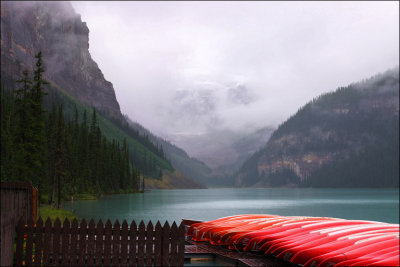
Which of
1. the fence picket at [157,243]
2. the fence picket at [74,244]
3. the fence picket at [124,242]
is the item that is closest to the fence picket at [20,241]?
the fence picket at [74,244]

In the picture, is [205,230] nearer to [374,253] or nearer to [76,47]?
[374,253]

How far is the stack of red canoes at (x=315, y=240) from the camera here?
874 cm

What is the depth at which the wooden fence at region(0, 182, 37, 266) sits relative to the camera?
9.17 m

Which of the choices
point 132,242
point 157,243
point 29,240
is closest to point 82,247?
point 132,242

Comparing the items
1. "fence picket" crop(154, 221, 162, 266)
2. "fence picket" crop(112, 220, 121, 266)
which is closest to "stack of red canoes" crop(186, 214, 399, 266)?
"fence picket" crop(154, 221, 162, 266)

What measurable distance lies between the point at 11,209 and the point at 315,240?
724 cm

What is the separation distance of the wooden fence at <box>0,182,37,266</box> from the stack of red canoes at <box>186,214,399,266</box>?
6.00 meters

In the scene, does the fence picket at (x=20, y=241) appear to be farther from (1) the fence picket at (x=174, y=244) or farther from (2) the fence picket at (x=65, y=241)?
(1) the fence picket at (x=174, y=244)

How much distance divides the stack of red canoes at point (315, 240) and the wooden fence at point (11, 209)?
236 inches

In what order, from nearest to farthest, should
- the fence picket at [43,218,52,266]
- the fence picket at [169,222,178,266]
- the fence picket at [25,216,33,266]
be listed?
the fence picket at [169,222,178,266], the fence picket at [43,218,52,266], the fence picket at [25,216,33,266]

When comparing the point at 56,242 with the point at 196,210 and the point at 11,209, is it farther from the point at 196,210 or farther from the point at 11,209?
the point at 196,210

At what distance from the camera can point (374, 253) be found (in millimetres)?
8672

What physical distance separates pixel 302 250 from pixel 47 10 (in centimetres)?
18482

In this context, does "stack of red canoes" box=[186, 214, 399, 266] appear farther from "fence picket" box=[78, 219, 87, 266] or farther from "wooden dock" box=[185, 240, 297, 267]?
"fence picket" box=[78, 219, 87, 266]
